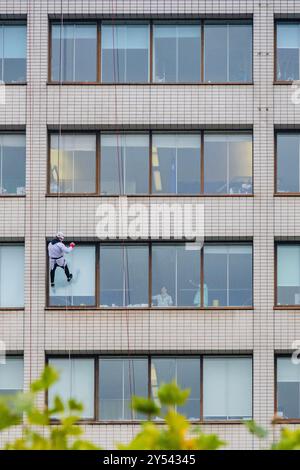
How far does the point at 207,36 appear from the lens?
3172 cm

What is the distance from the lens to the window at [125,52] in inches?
1245

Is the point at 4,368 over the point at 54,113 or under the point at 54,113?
under

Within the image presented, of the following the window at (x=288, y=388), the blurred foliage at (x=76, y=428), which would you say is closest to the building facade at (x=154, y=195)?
the window at (x=288, y=388)

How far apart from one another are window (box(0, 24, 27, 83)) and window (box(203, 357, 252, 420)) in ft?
29.5

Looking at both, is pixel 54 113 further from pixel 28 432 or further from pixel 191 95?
pixel 28 432

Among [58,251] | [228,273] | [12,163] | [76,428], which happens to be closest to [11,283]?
[58,251]

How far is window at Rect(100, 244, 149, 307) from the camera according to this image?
102 ft

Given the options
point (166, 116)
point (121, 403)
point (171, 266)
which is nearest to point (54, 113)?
point (166, 116)

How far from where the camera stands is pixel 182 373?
30578 mm

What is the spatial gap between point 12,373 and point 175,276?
4.77 meters

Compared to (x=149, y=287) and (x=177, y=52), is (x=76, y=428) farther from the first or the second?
(x=177, y=52)

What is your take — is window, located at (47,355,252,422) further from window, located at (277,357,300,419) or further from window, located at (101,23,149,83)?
window, located at (101,23,149,83)
